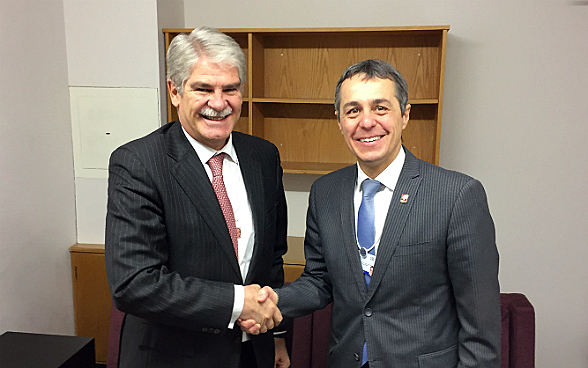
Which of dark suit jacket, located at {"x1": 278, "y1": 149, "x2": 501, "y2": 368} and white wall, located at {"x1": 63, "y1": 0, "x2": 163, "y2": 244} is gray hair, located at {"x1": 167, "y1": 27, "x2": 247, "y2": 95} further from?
white wall, located at {"x1": 63, "y1": 0, "x2": 163, "y2": 244}

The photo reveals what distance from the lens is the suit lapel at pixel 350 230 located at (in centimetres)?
154

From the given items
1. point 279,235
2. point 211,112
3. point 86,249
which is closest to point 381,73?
point 211,112

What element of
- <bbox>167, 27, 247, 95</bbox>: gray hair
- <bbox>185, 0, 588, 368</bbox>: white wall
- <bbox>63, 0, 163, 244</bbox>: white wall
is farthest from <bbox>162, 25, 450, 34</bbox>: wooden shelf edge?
<bbox>167, 27, 247, 95</bbox>: gray hair

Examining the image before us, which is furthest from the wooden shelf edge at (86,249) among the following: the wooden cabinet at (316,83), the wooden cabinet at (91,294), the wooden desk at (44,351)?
the wooden cabinet at (316,83)

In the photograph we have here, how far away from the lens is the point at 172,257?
1608mm

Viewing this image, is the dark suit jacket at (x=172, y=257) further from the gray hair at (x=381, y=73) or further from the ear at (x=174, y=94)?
the gray hair at (x=381, y=73)

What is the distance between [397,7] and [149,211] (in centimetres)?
237

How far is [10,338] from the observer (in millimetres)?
2402

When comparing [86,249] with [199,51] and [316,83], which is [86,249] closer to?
[316,83]

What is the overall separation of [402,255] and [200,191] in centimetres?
67

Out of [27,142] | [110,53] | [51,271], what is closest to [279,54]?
[110,53]

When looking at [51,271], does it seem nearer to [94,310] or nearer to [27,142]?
[94,310]

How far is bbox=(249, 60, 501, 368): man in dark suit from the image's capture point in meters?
1.46

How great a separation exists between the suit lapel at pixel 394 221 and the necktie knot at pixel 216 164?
23.4 inches
